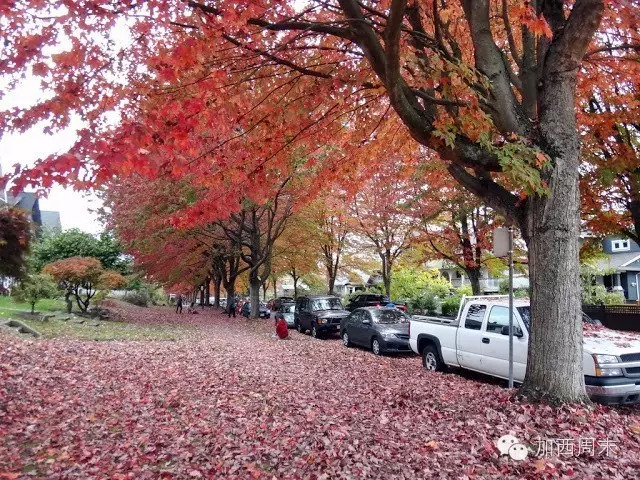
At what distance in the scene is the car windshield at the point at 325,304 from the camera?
2020 centimetres

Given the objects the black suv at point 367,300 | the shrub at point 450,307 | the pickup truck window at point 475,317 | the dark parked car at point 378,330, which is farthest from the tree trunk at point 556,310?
the shrub at point 450,307

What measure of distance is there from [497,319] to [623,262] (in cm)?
3473

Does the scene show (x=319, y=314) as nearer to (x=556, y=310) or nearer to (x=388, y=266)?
(x=388, y=266)

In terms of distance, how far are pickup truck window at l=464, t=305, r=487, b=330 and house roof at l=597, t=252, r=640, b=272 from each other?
103 feet

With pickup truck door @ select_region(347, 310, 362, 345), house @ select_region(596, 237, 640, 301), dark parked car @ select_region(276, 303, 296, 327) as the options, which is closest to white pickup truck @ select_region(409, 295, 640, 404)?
pickup truck door @ select_region(347, 310, 362, 345)

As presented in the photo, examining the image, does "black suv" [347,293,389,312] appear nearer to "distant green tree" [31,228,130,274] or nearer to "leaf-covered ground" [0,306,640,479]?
"distant green tree" [31,228,130,274]

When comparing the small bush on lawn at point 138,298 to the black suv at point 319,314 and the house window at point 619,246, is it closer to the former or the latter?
the black suv at point 319,314

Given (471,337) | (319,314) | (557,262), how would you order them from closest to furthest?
(557,262) → (471,337) → (319,314)

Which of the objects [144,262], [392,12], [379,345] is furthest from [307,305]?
[392,12]

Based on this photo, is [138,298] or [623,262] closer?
[623,262]

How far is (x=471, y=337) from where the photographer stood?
31.3 feet

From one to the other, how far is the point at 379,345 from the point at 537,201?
340 inches

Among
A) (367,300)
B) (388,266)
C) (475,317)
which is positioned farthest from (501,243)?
(367,300)

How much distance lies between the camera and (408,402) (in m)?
6.50
